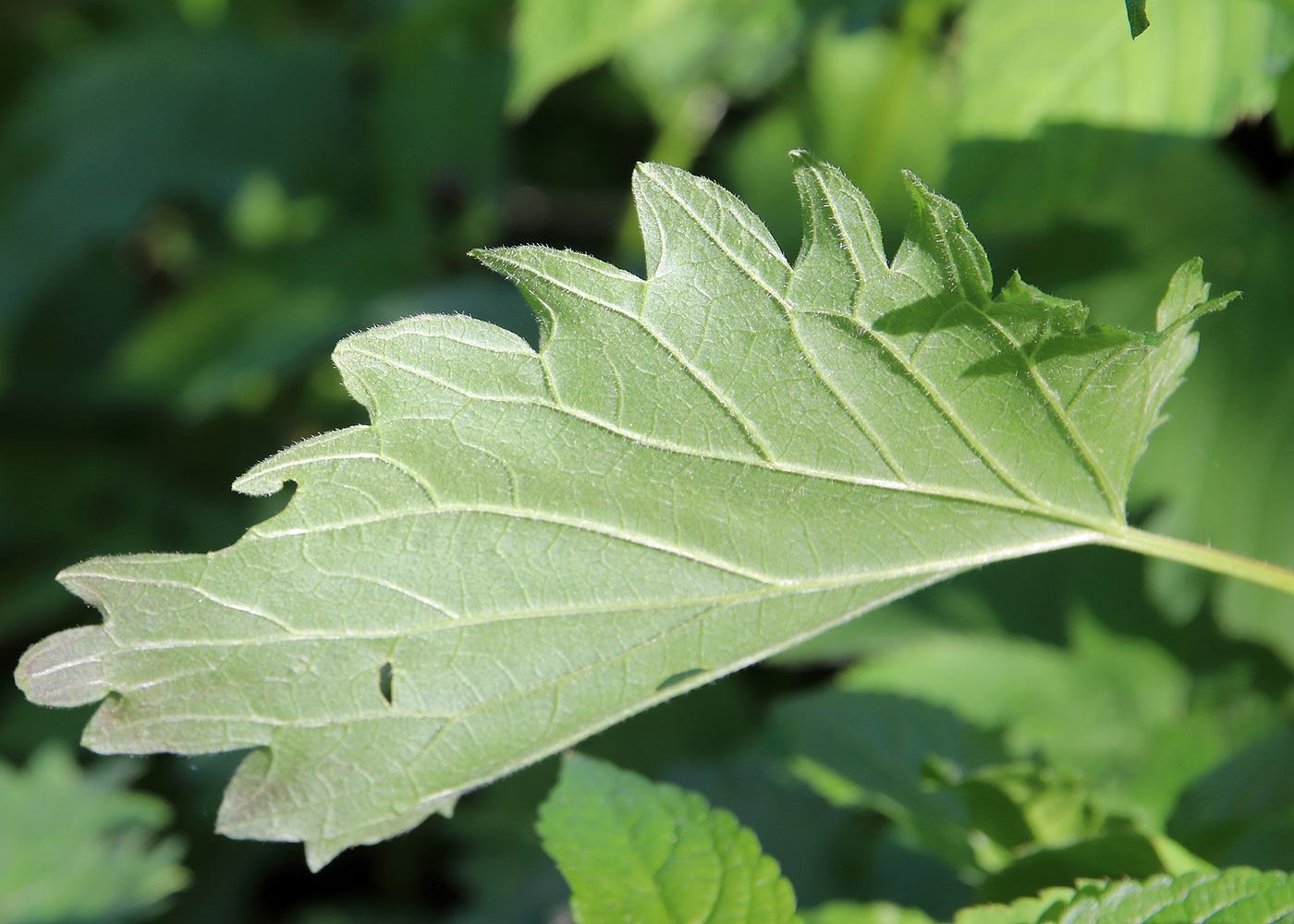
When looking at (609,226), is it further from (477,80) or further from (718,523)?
(718,523)

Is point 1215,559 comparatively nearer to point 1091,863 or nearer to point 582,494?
point 1091,863

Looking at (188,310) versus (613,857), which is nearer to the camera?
(613,857)

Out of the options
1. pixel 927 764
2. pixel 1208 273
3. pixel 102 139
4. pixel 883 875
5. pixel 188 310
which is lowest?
pixel 883 875

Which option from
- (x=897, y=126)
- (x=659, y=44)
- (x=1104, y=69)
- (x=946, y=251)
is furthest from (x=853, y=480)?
(x=659, y=44)

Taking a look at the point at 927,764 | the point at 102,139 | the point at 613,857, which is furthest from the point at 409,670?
the point at 102,139

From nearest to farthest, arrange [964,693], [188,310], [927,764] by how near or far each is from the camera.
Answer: [927,764] → [964,693] → [188,310]

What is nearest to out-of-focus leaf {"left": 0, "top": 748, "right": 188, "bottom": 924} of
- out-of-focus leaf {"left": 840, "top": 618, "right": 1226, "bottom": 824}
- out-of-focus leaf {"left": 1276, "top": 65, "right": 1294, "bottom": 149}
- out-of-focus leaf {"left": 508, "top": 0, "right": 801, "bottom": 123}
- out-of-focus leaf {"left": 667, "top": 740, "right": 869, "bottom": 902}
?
out-of-focus leaf {"left": 667, "top": 740, "right": 869, "bottom": 902}
